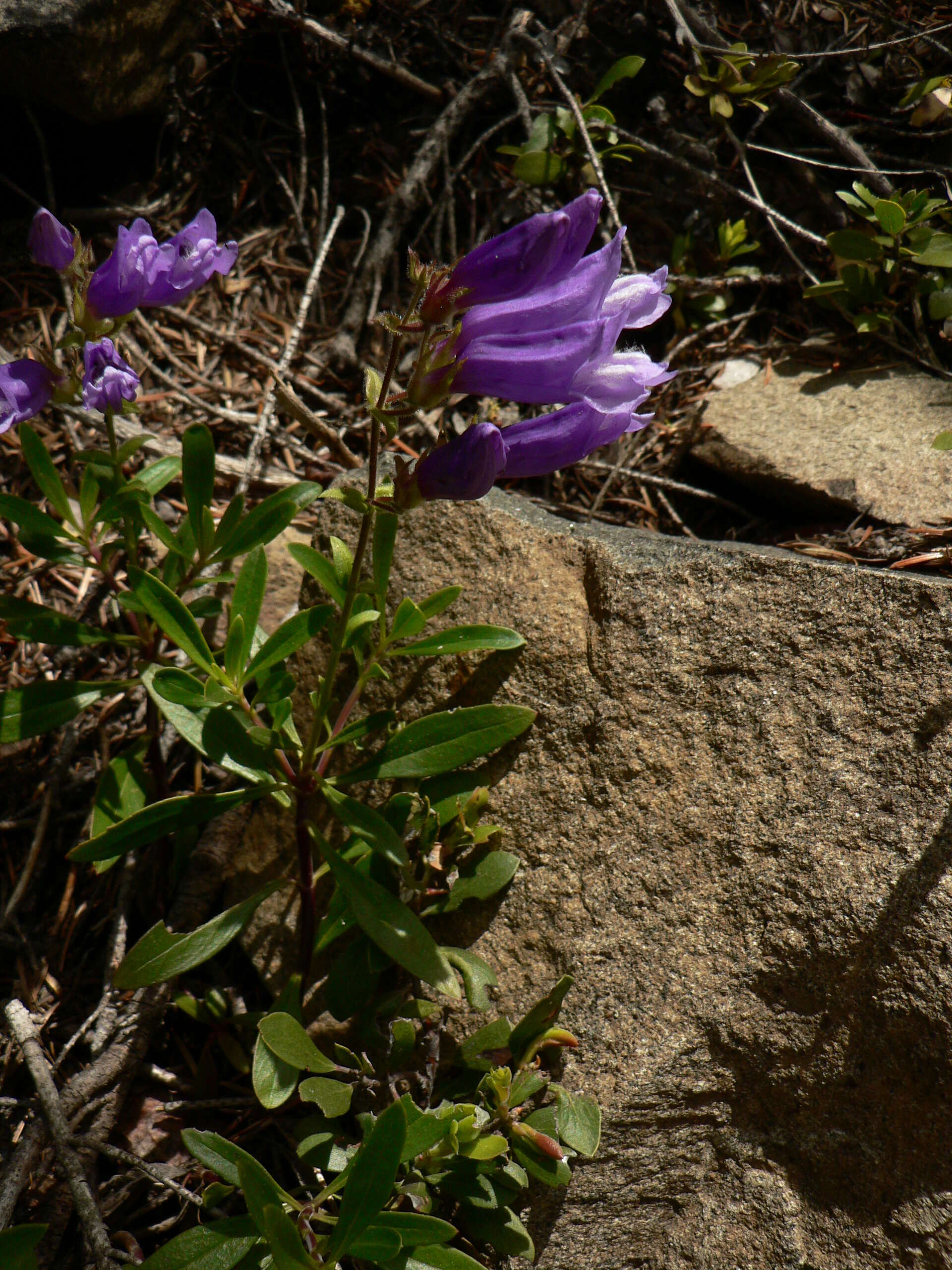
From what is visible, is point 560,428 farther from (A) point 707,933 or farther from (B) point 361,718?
(A) point 707,933

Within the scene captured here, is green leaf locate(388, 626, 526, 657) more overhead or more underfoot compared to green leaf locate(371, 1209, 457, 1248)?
more overhead

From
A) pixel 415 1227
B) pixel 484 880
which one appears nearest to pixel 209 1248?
pixel 415 1227

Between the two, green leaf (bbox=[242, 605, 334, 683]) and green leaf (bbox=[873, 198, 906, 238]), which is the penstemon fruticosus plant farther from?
green leaf (bbox=[873, 198, 906, 238])

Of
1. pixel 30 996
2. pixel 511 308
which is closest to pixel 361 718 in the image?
pixel 511 308

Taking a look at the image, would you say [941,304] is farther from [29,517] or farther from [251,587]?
[29,517]

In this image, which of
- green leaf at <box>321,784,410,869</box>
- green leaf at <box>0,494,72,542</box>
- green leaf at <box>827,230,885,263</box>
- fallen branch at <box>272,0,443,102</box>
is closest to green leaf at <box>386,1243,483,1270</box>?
green leaf at <box>321,784,410,869</box>

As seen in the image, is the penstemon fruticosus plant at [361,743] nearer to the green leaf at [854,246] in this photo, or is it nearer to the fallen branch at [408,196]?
the fallen branch at [408,196]

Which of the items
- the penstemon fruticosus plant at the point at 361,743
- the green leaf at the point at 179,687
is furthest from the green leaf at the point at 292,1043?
the green leaf at the point at 179,687
